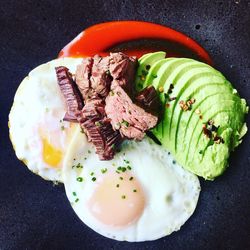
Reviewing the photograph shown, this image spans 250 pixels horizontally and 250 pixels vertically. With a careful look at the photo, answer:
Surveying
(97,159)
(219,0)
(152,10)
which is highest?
(219,0)

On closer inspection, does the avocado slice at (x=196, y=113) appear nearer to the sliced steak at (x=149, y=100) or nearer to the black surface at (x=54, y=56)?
the sliced steak at (x=149, y=100)

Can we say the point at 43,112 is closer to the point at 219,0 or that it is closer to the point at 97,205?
the point at 97,205

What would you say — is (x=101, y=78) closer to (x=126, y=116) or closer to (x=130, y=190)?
(x=126, y=116)

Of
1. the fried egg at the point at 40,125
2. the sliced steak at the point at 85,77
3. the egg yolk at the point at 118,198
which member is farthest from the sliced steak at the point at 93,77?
the egg yolk at the point at 118,198

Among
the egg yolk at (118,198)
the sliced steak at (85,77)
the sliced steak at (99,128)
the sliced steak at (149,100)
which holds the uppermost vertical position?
the sliced steak at (149,100)

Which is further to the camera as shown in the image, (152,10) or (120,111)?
(152,10)

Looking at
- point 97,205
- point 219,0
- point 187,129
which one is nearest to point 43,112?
point 97,205

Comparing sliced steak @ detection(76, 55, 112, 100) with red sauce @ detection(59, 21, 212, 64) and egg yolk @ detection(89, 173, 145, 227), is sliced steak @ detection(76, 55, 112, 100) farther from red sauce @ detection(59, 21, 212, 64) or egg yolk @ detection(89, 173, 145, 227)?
egg yolk @ detection(89, 173, 145, 227)
